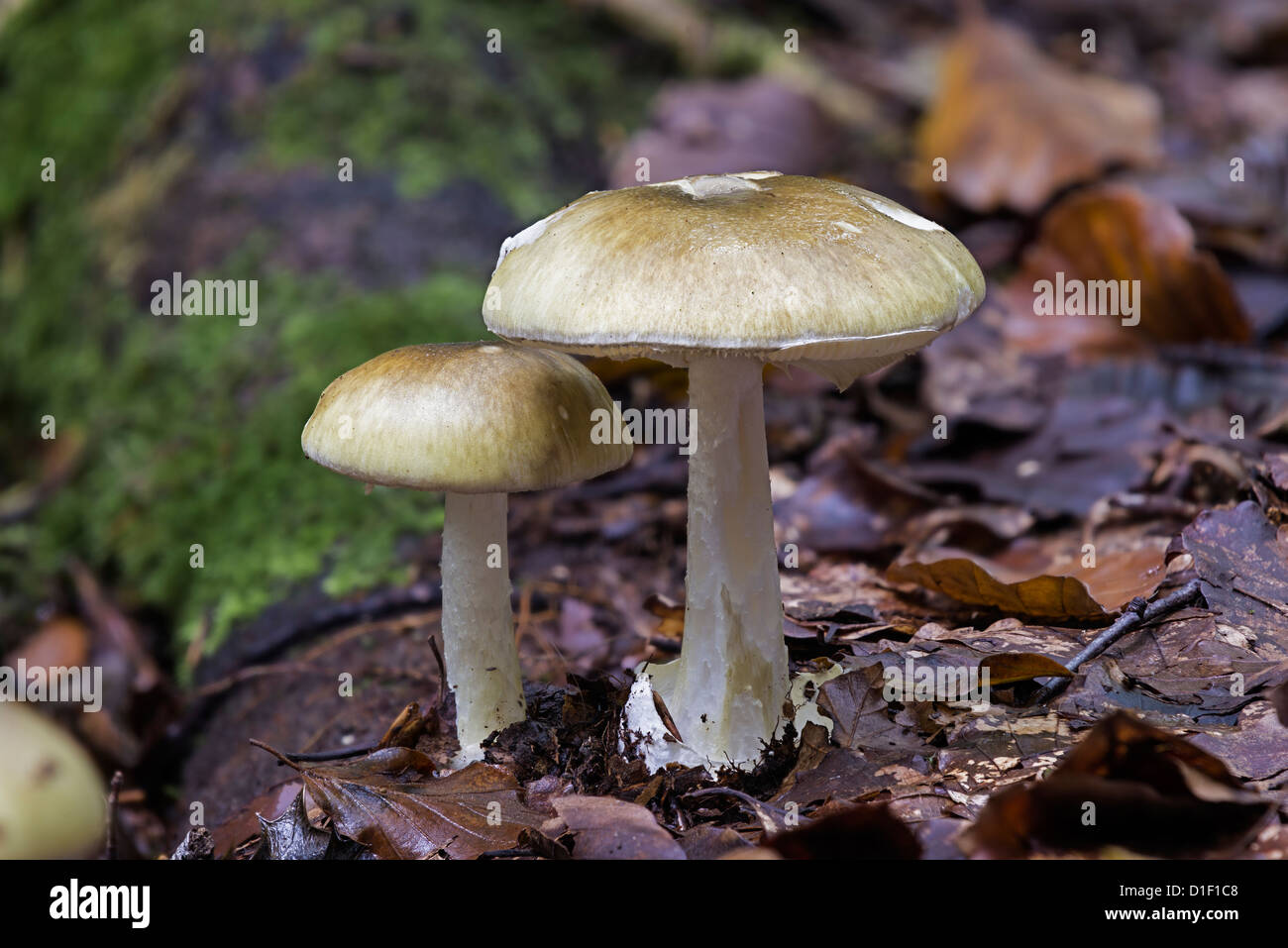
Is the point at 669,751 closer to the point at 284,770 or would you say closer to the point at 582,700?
the point at 582,700

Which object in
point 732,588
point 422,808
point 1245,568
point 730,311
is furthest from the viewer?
point 1245,568

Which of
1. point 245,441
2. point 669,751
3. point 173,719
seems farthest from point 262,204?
point 669,751

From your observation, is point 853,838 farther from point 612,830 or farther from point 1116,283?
point 1116,283

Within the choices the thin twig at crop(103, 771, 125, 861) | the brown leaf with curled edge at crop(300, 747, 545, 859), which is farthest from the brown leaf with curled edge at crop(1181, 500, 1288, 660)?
the thin twig at crop(103, 771, 125, 861)

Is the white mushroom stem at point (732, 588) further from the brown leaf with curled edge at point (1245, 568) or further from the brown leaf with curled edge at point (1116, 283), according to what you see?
the brown leaf with curled edge at point (1116, 283)

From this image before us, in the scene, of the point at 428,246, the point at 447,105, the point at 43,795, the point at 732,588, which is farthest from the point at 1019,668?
the point at 447,105

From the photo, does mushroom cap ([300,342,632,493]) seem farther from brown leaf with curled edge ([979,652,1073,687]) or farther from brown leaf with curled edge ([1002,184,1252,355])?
brown leaf with curled edge ([1002,184,1252,355])
